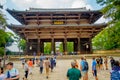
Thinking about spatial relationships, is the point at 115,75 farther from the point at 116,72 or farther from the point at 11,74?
the point at 11,74

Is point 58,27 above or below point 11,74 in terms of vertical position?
above

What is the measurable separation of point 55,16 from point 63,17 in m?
1.66

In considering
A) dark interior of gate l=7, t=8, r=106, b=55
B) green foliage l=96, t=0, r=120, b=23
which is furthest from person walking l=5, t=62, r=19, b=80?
dark interior of gate l=7, t=8, r=106, b=55

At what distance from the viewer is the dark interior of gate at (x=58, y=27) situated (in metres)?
54.0

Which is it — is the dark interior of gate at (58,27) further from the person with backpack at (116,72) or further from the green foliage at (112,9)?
the person with backpack at (116,72)

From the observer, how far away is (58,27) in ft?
177

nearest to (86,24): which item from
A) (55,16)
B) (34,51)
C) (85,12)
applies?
(85,12)

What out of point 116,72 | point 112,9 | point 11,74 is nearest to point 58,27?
point 112,9

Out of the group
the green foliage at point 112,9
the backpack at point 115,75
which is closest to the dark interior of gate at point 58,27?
the green foliage at point 112,9

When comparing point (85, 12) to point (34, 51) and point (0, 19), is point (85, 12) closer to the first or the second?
point (34, 51)

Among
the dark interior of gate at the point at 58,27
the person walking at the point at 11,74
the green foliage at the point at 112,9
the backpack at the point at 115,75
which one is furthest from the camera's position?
the dark interior of gate at the point at 58,27

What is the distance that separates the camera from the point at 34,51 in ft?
184

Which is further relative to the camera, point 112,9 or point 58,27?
point 58,27

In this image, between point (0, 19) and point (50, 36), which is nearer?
point (0, 19)
